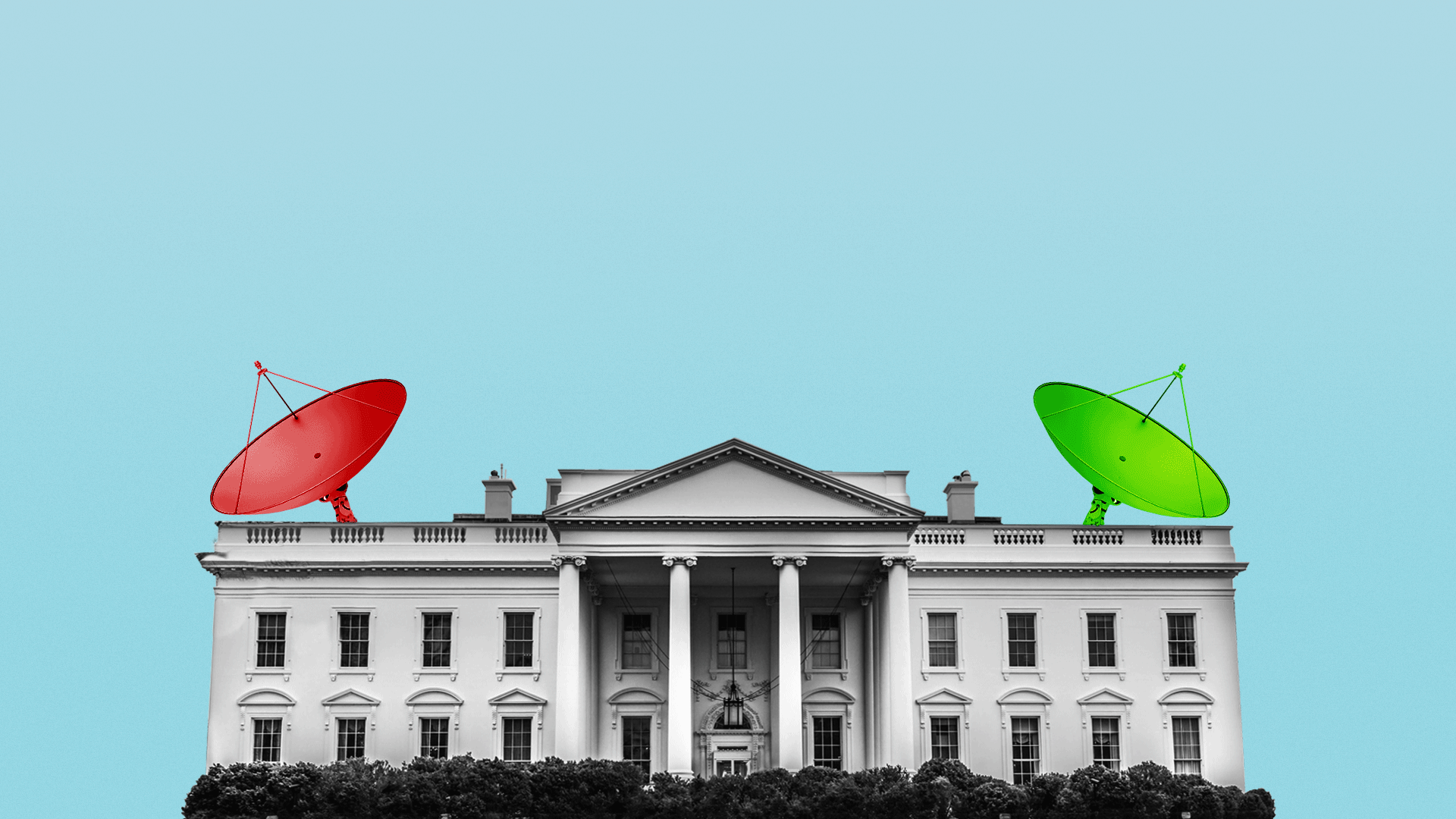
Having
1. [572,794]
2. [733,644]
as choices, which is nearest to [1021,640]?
[733,644]

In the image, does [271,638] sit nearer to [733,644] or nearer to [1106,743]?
[733,644]

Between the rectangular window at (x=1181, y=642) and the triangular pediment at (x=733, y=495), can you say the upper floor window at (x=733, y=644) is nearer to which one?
the triangular pediment at (x=733, y=495)

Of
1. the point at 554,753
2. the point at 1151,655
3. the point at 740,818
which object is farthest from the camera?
the point at 1151,655

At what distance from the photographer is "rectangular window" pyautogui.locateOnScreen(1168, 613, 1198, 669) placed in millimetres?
47844

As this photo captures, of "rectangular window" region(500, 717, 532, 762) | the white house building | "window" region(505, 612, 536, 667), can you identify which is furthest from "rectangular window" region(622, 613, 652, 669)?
"rectangular window" region(500, 717, 532, 762)

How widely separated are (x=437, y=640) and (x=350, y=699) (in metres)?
Answer: 3.02

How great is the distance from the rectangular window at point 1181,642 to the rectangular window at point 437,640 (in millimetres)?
21868

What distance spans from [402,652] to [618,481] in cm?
854

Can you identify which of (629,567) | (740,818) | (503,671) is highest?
(629,567)

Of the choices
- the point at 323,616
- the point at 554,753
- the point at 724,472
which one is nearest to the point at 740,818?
the point at 554,753

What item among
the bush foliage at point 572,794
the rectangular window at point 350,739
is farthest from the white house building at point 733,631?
the bush foliage at point 572,794

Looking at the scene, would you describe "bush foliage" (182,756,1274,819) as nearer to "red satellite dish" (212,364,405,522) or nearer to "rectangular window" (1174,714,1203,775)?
"rectangular window" (1174,714,1203,775)

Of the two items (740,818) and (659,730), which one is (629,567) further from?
(740,818)

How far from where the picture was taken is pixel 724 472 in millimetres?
44938
